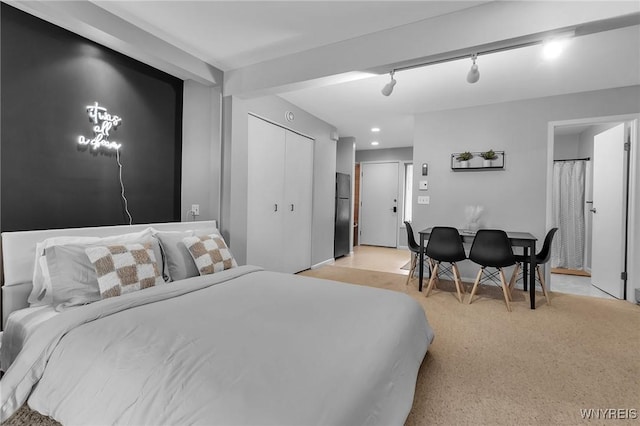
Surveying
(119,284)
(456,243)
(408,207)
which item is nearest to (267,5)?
(119,284)

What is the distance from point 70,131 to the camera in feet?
8.00

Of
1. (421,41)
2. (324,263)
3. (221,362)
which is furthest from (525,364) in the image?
(324,263)

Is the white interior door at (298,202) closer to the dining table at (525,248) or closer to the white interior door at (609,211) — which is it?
the dining table at (525,248)

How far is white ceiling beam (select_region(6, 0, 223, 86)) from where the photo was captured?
2.05 m

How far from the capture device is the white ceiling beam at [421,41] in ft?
6.20

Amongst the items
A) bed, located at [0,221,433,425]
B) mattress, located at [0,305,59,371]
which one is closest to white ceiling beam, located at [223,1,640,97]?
bed, located at [0,221,433,425]

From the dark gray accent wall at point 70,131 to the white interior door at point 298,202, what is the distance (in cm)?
163

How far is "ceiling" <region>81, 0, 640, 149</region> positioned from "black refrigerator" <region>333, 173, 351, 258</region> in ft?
6.28

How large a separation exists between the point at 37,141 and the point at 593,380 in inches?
162

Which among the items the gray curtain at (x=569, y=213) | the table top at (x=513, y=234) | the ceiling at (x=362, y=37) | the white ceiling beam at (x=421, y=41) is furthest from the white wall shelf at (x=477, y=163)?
the white ceiling beam at (x=421, y=41)

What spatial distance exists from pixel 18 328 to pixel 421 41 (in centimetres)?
318

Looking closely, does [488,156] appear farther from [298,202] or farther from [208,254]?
[208,254]

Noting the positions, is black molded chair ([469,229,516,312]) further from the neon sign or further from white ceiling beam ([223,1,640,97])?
the neon sign

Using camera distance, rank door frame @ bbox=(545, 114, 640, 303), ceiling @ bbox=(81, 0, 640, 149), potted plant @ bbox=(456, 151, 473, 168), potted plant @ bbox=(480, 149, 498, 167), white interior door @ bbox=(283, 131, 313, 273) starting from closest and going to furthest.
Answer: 1. ceiling @ bbox=(81, 0, 640, 149)
2. door frame @ bbox=(545, 114, 640, 303)
3. potted plant @ bbox=(480, 149, 498, 167)
4. potted plant @ bbox=(456, 151, 473, 168)
5. white interior door @ bbox=(283, 131, 313, 273)
